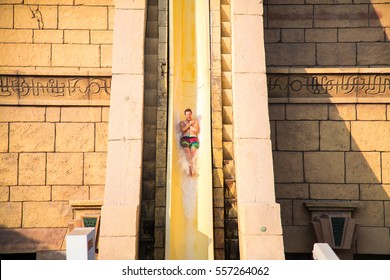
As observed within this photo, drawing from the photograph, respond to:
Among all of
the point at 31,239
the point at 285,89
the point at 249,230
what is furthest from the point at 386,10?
the point at 31,239

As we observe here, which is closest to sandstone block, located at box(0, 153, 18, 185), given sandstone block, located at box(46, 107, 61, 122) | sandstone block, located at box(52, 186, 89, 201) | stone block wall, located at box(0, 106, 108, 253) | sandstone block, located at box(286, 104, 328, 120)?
stone block wall, located at box(0, 106, 108, 253)

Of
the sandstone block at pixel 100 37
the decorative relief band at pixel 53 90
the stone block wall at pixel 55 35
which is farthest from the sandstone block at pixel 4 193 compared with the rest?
the sandstone block at pixel 100 37

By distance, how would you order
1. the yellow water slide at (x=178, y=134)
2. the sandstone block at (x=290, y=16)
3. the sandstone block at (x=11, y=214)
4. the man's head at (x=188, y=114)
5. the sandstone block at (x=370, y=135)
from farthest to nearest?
the sandstone block at (x=290, y=16)
the sandstone block at (x=370, y=135)
the sandstone block at (x=11, y=214)
the man's head at (x=188, y=114)
the yellow water slide at (x=178, y=134)

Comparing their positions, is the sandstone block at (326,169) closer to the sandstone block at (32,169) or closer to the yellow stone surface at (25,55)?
the sandstone block at (32,169)

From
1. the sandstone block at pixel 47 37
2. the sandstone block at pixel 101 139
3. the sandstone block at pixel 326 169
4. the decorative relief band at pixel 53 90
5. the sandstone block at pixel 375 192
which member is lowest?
the sandstone block at pixel 375 192

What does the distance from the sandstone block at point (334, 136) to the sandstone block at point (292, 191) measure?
3.24 feet

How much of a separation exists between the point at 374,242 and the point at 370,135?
2.34 metres

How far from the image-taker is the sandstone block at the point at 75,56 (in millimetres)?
8805

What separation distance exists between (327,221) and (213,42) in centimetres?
444

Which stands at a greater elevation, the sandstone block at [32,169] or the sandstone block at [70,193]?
the sandstone block at [32,169]

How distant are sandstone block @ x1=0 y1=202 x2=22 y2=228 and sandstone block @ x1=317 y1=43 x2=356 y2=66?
24.7 ft

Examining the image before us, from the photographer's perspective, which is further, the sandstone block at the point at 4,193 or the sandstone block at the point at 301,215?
the sandstone block at the point at 301,215

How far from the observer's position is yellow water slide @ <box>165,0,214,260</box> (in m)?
7.02

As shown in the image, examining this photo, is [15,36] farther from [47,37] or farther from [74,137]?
[74,137]
